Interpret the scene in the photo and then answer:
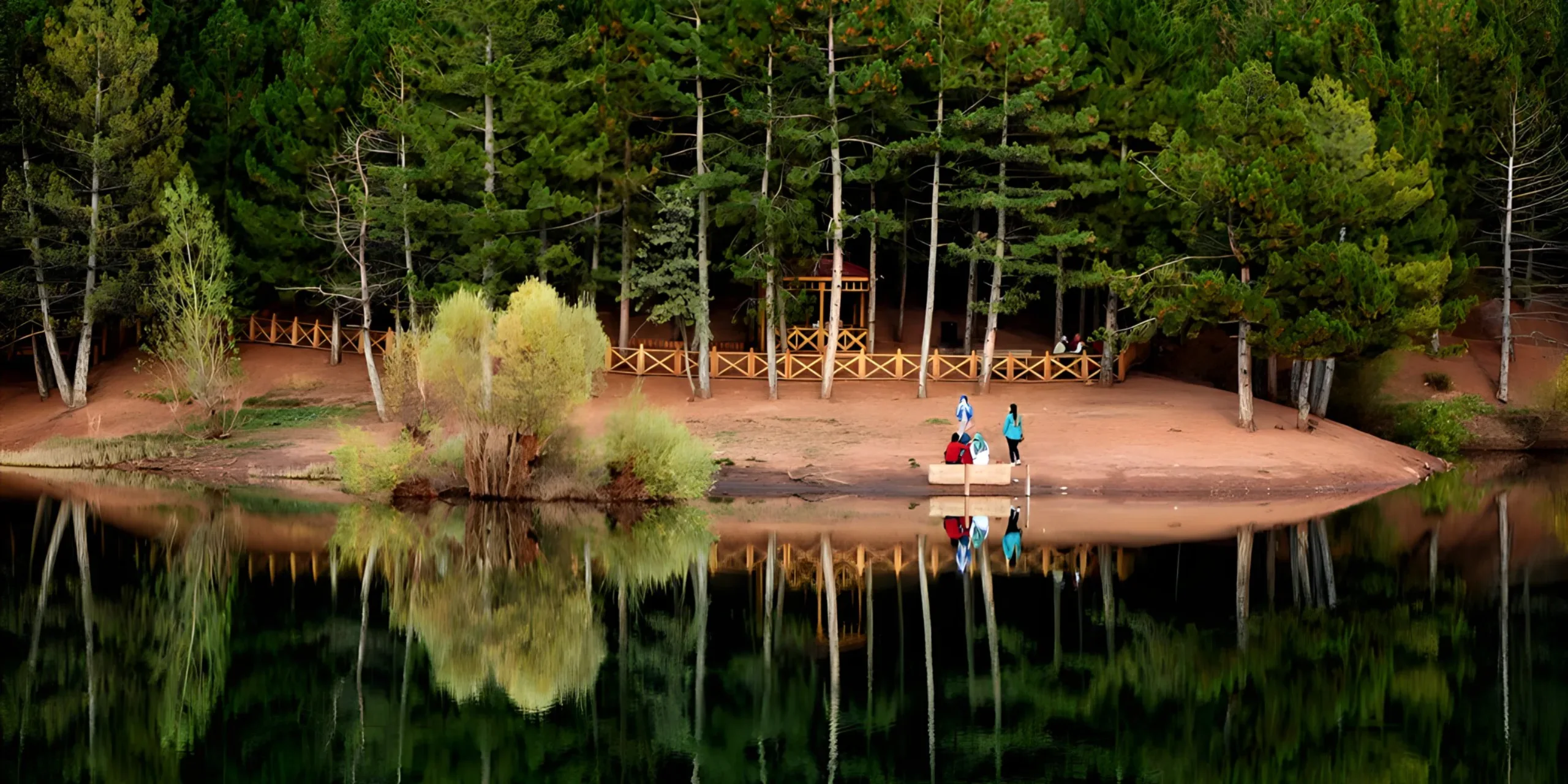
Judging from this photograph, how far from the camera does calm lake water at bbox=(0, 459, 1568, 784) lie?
602 inches

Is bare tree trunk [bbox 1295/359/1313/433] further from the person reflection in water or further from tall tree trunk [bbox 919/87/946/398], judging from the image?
the person reflection in water

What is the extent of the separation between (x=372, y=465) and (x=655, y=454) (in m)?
5.55

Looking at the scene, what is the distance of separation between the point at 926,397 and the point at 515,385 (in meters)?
14.4

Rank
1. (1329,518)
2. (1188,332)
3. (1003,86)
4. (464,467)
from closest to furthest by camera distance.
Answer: (1329,518) → (464,467) → (1188,332) → (1003,86)

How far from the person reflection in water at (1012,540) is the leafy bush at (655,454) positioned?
6.31 metres

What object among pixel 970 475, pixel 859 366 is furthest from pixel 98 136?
pixel 970 475

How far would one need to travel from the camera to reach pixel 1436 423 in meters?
43.7

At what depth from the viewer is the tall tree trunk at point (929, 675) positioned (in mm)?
15703

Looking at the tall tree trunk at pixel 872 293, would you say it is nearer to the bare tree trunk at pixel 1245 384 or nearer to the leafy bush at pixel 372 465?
the bare tree trunk at pixel 1245 384

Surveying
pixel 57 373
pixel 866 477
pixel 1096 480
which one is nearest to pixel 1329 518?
pixel 1096 480

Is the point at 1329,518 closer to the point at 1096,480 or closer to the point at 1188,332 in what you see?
the point at 1096,480

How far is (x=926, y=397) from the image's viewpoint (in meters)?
44.2

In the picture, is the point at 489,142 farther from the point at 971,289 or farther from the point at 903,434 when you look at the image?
the point at 971,289

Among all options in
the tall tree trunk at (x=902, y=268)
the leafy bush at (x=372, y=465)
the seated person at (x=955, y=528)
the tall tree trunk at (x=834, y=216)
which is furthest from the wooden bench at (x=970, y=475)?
the tall tree trunk at (x=902, y=268)
